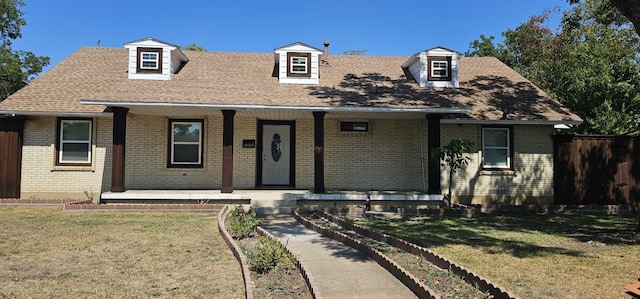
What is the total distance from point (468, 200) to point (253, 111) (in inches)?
317

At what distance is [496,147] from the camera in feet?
49.2

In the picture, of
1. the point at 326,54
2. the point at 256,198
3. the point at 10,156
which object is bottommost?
the point at 256,198

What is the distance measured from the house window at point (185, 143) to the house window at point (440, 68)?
29.1 feet

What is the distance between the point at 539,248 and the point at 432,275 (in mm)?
3129

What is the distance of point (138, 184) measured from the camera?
14.4 metres

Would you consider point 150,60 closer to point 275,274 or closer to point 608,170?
point 275,274

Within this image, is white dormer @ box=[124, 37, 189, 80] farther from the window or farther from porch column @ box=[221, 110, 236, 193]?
porch column @ box=[221, 110, 236, 193]

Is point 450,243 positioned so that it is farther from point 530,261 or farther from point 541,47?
point 541,47

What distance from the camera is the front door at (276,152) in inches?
604

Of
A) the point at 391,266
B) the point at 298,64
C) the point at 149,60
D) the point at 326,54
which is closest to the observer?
the point at 391,266

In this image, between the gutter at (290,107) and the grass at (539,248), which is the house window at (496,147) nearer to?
the gutter at (290,107)

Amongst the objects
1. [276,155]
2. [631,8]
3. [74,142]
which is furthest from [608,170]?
[74,142]

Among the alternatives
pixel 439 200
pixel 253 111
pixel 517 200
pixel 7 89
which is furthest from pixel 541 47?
pixel 7 89

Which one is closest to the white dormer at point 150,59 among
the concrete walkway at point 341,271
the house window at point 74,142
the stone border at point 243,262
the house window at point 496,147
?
the house window at point 74,142
